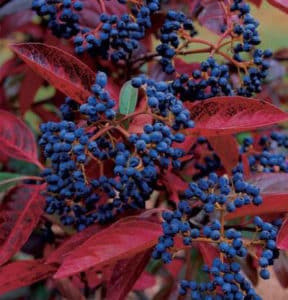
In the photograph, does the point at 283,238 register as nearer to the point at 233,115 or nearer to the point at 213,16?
the point at 233,115

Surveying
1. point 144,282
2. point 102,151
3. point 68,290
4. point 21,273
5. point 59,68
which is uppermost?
point 59,68

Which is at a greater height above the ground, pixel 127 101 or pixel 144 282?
pixel 127 101

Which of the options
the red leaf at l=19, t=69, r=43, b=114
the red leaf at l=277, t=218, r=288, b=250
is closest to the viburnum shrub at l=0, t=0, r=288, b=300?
the red leaf at l=277, t=218, r=288, b=250

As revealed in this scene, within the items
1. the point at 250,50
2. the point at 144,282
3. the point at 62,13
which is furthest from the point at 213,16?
the point at 144,282

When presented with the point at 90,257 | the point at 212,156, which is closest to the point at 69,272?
the point at 90,257

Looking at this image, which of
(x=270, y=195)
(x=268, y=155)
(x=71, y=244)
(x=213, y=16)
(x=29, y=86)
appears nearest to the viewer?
(x=270, y=195)

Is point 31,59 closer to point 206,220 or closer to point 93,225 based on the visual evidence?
point 93,225
